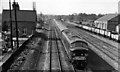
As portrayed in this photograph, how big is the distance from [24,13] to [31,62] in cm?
3143

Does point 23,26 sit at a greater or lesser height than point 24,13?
lesser

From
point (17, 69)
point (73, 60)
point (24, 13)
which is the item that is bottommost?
point (17, 69)

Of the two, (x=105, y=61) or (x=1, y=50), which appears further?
(x=1, y=50)

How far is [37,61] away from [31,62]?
777 mm

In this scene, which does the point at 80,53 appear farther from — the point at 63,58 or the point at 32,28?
the point at 32,28

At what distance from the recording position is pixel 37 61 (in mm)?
19703

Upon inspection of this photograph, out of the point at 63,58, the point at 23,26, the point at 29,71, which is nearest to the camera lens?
the point at 29,71

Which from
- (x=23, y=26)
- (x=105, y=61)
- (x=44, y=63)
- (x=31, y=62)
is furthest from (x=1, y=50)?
(x=23, y=26)

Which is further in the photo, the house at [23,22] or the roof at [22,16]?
the roof at [22,16]

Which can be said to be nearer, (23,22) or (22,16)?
(23,22)

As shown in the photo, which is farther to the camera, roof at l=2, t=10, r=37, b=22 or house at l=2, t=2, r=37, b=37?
roof at l=2, t=10, r=37, b=22

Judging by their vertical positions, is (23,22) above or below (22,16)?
below

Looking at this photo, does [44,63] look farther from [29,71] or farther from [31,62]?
[29,71]

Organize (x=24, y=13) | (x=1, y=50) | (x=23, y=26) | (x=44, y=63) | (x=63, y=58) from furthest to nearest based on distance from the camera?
(x=24, y=13) → (x=23, y=26) → (x=1, y=50) → (x=63, y=58) → (x=44, y=63)
